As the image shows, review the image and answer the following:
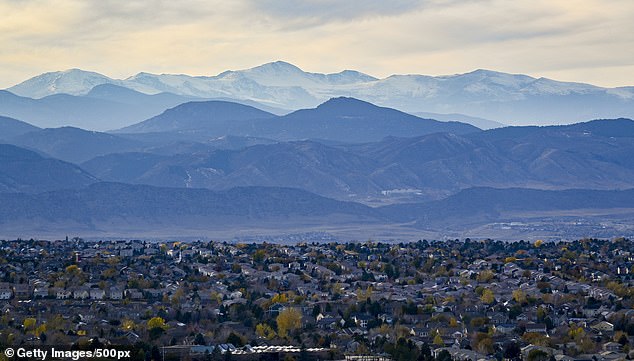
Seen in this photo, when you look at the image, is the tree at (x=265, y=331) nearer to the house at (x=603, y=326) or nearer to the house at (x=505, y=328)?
the house at (x=505, y=328)

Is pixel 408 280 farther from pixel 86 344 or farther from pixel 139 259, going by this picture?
pixel 86 344

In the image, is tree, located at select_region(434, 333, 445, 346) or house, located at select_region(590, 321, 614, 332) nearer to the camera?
tree, located at select_region(434, 333, 445, 346)

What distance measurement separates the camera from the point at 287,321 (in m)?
64.1

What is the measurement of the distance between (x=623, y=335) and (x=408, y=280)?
27521 millimetres

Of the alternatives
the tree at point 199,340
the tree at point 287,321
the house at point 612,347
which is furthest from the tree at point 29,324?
the house at point 612,347

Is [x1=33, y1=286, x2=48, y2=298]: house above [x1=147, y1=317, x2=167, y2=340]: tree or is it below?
above

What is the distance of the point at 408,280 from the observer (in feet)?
284

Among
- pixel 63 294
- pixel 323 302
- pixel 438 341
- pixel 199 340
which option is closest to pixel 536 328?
pixel 438 341

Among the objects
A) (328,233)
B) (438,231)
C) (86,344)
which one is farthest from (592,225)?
(86,344)

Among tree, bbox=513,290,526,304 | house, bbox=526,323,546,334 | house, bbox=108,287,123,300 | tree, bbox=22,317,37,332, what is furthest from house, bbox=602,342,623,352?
house, bbox=108,287,123,300

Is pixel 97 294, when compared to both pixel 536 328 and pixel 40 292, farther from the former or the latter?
pixel 536 328

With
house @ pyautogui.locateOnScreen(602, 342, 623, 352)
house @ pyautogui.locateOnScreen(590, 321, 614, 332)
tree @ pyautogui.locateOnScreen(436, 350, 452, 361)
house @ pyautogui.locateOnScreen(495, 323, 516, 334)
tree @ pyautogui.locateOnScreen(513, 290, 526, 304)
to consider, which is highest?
tree @ pyautogui.locateOnScreen(513, 290, 526, 304)

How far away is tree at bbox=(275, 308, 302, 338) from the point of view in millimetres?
62197

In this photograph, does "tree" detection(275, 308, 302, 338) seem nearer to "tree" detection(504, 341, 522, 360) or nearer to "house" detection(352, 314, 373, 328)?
"house" detection(352, 314, 373, 328)
